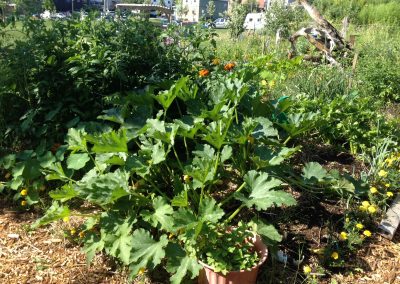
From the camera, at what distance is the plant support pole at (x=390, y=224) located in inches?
105

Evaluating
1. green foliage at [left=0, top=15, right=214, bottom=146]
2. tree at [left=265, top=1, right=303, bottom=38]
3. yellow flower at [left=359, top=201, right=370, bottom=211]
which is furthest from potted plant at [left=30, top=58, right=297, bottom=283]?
tree at [left=265, top=1, right=303, bottom=38]

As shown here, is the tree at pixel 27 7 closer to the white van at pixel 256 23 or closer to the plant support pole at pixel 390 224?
the plant support pole at pixel 390 224

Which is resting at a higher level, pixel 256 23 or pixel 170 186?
pixel 256 23

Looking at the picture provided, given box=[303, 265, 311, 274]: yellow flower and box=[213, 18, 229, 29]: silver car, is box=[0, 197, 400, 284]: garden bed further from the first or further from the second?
box=[213, 18, 229, 29]: silver car

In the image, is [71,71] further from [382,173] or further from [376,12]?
[376,12]

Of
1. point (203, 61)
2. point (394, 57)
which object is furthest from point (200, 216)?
point (394, 57)

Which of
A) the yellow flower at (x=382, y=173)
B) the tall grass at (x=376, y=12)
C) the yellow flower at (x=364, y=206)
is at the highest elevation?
the tall grass at (x=376, y=12)

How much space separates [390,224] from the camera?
2.70 meters

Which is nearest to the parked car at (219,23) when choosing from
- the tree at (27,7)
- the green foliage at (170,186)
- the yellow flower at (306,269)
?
the green foliage at (170,186)

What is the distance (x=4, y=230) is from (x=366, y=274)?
2.48m

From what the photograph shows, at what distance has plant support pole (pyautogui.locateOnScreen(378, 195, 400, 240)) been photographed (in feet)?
8.77

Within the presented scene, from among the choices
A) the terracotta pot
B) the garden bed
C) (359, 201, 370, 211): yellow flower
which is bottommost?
the garden bed

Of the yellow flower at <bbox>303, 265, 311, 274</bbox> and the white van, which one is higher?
the white van

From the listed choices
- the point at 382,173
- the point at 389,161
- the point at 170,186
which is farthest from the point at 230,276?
the point at 389,161
